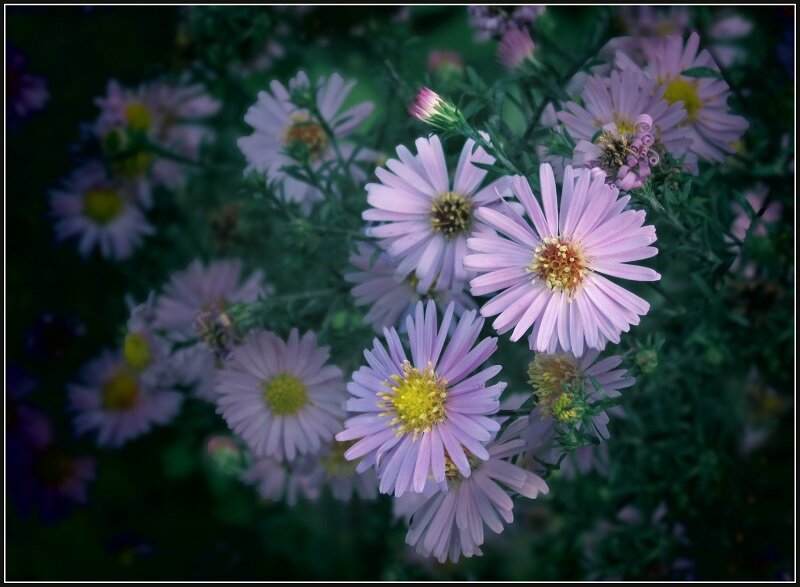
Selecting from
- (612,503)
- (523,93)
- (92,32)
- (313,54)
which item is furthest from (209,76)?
(612,503)

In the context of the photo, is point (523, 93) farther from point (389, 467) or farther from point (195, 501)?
point (195, 501)

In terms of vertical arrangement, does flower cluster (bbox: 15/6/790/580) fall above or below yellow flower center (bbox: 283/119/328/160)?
below

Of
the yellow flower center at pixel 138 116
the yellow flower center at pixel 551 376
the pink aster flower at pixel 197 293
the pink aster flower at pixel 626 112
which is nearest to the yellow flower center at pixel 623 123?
the pink aster flower at pixel 626 112

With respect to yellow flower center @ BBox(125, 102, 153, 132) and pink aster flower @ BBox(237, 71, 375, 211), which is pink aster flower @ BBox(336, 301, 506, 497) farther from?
yellow flower center @ BBox(125, 102, 153, 132)

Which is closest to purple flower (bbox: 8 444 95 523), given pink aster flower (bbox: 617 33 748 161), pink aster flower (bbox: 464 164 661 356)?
pink aster flower (bbox: 464 164 661 356)

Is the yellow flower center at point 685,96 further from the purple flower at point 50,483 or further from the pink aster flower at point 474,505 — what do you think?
the purple flower at point 50,483

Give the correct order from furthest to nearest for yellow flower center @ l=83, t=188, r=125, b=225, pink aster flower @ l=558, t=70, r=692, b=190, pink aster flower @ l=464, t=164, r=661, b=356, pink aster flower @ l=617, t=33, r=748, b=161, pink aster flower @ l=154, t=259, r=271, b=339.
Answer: yellow flower center @ l=83, t=188, r=125, b=225 → pink aster flower @ l=154, t=259, r=271, b=339 → pink aster flower @ l=617, t=33, r=748, b=161 → pink aster flower @ l=558, t=70, r=692, b=190 → pink aster flower @ l=464, t=164, r=661, b=356
